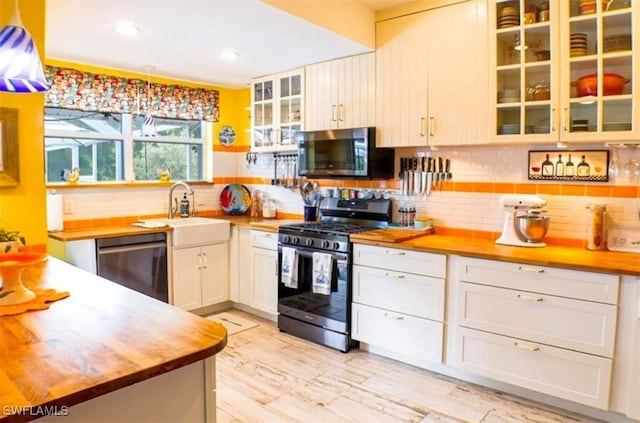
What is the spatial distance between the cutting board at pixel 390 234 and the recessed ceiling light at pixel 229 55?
5.65ft

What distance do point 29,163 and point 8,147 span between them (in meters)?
0.13

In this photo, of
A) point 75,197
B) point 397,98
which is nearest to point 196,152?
point 75,197

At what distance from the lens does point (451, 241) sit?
3137 millimetres

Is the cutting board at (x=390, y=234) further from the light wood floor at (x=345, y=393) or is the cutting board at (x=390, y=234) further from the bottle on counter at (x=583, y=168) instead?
the bottle on counter at (x=583, y=168)

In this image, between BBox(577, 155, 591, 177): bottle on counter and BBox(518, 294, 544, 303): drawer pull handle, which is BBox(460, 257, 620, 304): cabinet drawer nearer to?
BBox(518, 294, 544, 303): drawer pull handle

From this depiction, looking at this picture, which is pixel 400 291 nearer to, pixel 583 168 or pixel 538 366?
pixel 538 366

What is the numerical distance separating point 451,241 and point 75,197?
122 inches

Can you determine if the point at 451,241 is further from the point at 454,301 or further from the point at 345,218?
the point at 345,218

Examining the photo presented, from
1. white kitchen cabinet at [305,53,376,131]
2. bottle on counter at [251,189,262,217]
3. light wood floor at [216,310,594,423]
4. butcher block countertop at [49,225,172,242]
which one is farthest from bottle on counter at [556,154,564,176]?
butcher block countertop at [49,225,172,242]

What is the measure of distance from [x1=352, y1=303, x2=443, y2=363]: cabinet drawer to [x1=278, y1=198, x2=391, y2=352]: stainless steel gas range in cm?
11

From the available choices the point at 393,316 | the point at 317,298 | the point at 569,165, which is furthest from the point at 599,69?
the point at 317,298

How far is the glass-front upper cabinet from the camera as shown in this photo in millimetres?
2535

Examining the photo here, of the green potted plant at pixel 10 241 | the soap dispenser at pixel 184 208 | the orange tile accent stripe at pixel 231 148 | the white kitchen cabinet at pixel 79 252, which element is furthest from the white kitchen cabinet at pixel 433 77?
the green potted plant at pixel 10 241

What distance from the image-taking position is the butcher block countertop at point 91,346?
1040 millimetres
